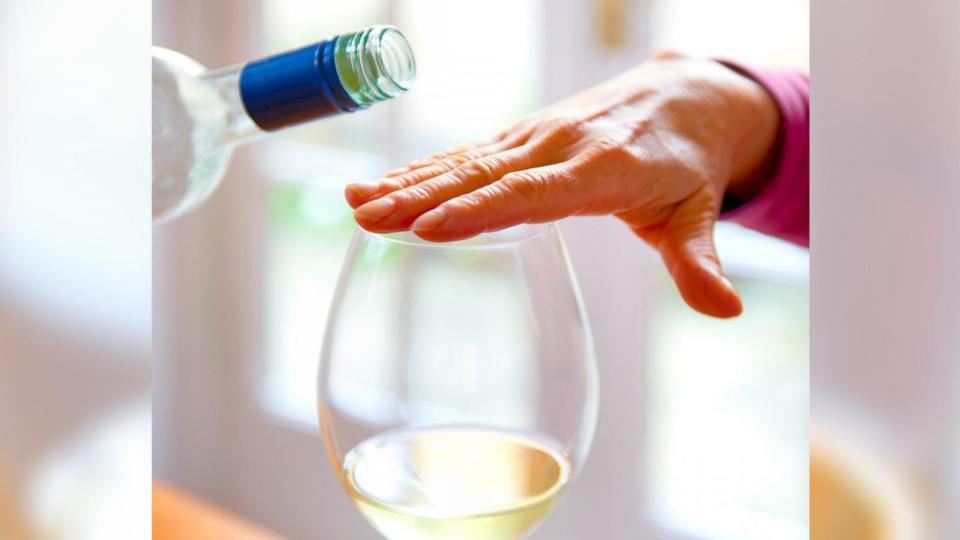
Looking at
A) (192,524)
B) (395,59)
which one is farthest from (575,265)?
(395,59)

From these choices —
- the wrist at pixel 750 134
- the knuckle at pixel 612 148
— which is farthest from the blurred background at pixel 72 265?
the wrist at pixel 750 134

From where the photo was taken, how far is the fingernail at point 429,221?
292 mm

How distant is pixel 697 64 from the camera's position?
0.51 metres

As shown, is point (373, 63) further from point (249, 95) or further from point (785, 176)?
point (785, 176)

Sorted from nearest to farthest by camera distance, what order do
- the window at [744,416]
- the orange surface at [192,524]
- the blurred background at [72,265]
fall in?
the blurred background at [72,265] < the orange surface at [192,524] < the window at [744,416]

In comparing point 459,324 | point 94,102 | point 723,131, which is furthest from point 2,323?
point 723,131

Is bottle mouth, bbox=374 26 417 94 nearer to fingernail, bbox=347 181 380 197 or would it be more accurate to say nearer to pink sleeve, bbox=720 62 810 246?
fingernail, bbox=347 181 380 197

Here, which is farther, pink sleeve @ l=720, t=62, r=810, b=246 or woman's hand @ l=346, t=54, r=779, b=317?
pink sleeve @ l=720, t=62, r=810, b=246

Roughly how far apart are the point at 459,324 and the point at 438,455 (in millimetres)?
43

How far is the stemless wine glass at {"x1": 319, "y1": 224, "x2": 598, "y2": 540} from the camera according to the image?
0.32 metres

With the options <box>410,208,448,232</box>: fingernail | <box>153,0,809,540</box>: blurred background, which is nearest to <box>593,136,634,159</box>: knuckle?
<box>410,208,448,232</box>: fingernail

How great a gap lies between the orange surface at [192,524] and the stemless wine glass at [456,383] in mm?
286

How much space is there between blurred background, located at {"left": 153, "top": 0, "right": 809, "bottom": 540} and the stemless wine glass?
73 cm

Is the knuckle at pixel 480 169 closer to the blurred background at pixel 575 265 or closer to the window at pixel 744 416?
the blurred background at pixel 575 265
